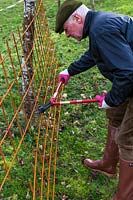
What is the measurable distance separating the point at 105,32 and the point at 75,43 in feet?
15.9

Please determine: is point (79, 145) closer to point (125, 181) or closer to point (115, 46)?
point (125, 181)

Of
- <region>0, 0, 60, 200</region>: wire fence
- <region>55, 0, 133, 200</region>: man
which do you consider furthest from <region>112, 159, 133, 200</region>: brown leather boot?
<region>0, 0, 60, 200</region>: wire fence

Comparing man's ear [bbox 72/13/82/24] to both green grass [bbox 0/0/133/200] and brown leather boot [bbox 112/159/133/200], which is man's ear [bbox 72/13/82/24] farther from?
green grass [bbox 0/0/133/200]

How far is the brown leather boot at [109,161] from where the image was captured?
386cm

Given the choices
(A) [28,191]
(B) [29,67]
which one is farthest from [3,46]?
(A) [28,191]

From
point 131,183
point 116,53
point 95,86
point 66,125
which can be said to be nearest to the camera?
point 116,53

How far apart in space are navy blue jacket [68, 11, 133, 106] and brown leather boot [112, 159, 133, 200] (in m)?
0.64

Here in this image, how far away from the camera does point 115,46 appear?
2730 mm

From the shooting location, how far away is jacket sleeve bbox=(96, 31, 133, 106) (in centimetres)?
273

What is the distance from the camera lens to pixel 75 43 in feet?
24.8

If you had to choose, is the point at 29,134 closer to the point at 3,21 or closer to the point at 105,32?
the point at 105,32

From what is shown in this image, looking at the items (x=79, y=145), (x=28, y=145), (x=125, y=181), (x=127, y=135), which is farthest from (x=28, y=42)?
(x=125, y=181)

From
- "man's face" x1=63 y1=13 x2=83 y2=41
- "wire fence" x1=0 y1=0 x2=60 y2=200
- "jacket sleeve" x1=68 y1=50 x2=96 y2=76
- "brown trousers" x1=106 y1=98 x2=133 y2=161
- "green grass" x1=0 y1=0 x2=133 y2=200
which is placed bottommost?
"green grass" x1=0 y1=0 x2=133 y2=200

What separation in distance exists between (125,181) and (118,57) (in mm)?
1197
